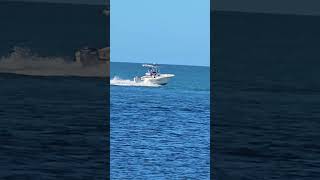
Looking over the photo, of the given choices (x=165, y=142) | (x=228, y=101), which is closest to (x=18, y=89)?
(x=165, y=142)

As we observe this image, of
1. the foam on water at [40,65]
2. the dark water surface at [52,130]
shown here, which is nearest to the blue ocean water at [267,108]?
the dark water surface at [52,130]

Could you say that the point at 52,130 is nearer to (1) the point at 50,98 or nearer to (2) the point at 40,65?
(2) the point at 40,65

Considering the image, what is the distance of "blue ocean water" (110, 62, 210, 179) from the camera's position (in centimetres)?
2252

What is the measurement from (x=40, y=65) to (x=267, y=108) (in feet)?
33.9

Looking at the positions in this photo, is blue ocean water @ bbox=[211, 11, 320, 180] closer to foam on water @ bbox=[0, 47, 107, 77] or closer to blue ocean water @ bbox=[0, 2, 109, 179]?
blue ocean water @ bbox=[0, 2, 109, 179]

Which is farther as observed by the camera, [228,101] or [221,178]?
[228,101]

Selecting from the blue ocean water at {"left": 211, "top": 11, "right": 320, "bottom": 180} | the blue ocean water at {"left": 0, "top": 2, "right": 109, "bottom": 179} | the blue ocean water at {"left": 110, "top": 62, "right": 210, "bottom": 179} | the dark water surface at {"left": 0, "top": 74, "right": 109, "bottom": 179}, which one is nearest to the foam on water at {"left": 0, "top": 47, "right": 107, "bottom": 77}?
the blue ocean water at {"left": 0, "top": 2, "right": 109, "bottom": 179}

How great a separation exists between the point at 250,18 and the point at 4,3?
38.1 ft

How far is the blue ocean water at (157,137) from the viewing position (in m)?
22.5

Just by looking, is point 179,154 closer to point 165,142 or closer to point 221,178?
point 165,142

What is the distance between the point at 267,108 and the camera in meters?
34.3

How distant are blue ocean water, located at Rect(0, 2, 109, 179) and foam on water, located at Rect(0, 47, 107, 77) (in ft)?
0.13

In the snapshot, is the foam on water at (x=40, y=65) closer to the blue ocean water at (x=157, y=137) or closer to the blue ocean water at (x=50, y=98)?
the blue ocean water at (x=50, y=98)

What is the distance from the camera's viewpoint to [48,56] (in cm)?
2789
